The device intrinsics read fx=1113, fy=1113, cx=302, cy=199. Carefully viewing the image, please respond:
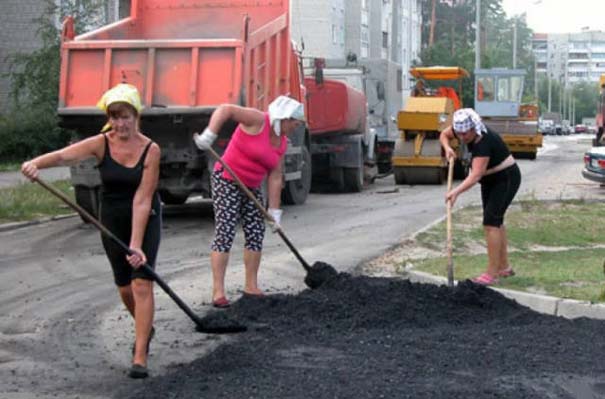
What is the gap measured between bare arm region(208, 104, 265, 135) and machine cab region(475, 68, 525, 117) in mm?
31272

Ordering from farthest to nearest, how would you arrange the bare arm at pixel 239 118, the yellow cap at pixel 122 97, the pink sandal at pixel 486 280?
the pink sandal at pixel 486 280, the bare arm at pixel 239 118, the yellow cap at pixel 122 97

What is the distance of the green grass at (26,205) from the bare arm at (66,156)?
9.93m

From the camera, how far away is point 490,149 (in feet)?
33.9

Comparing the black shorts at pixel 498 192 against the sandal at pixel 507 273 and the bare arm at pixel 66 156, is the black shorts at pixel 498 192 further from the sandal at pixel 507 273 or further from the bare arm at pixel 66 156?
the bare arm at pixel 66 156

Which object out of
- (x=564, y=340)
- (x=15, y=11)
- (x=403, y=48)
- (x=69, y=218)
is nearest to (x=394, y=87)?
(x=15, y=11)

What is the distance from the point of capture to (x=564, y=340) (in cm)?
767

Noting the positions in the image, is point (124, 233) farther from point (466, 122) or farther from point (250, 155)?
point (466, 122)

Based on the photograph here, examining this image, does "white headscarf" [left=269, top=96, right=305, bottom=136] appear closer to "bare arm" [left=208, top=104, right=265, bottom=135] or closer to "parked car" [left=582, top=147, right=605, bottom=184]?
"bare arm" [left=208, top=104, right=265, bottom=135]

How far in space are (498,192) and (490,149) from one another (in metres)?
0.43

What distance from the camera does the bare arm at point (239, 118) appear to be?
870 centimetres

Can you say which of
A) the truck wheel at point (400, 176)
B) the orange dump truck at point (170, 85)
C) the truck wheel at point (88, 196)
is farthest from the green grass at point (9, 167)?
the truck wheel at point (88, 196)

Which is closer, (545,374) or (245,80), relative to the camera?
(545,374)

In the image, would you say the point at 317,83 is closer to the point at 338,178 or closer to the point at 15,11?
the point at 338,178

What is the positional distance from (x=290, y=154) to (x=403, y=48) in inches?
2599
